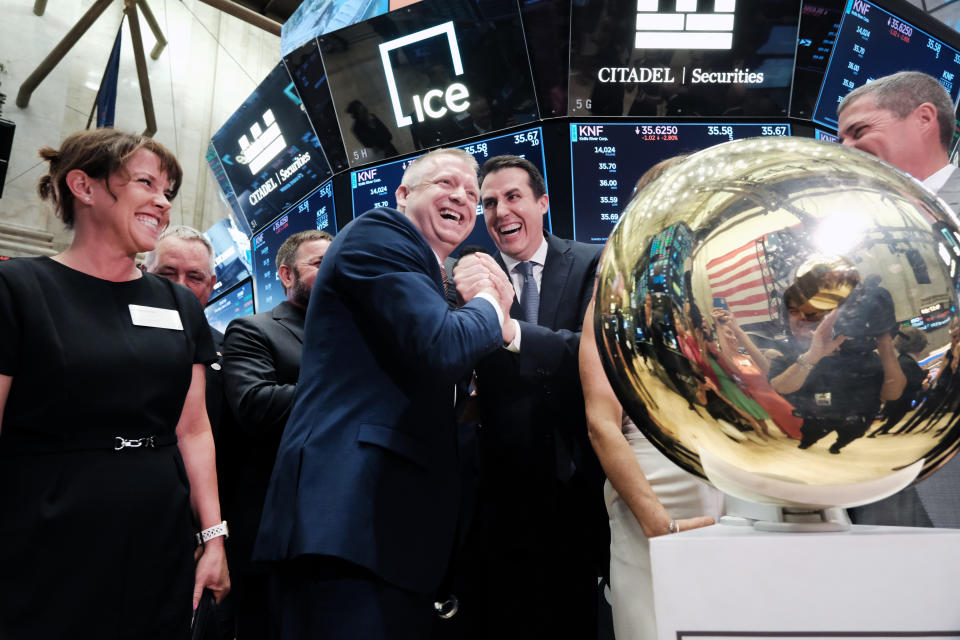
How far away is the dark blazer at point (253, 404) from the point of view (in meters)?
1.71

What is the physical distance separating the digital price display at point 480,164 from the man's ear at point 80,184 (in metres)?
2.20

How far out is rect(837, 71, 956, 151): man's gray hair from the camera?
4.41 feet

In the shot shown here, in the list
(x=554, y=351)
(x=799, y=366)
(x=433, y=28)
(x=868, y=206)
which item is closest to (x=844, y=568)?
(x=799, y=366)

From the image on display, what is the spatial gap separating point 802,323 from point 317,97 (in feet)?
13.9

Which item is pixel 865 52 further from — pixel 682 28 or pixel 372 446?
pixel 372 446

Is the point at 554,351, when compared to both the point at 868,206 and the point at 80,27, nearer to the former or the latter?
the point at 868,206

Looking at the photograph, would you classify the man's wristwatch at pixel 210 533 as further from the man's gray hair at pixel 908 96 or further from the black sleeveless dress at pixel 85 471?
the man's gray hair at pixel 908 96

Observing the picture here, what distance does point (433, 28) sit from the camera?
12.1ft

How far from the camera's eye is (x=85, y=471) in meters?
1.13

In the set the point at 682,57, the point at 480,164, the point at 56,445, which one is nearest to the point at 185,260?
the point at 56,445

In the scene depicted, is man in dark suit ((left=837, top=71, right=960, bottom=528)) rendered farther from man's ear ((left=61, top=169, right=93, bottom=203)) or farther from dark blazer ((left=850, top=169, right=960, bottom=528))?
man's ear ((left=61, top=169, right=93, bottom=203))

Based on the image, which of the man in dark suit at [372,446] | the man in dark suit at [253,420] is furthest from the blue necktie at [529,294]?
the man in dark suit at [253,420]

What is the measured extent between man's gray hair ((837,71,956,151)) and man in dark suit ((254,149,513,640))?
0.94 meters

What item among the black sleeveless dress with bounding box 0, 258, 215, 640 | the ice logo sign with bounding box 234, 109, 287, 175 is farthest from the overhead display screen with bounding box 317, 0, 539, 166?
the black sleeveless dress with bounding box 0, 258, 215, 640
